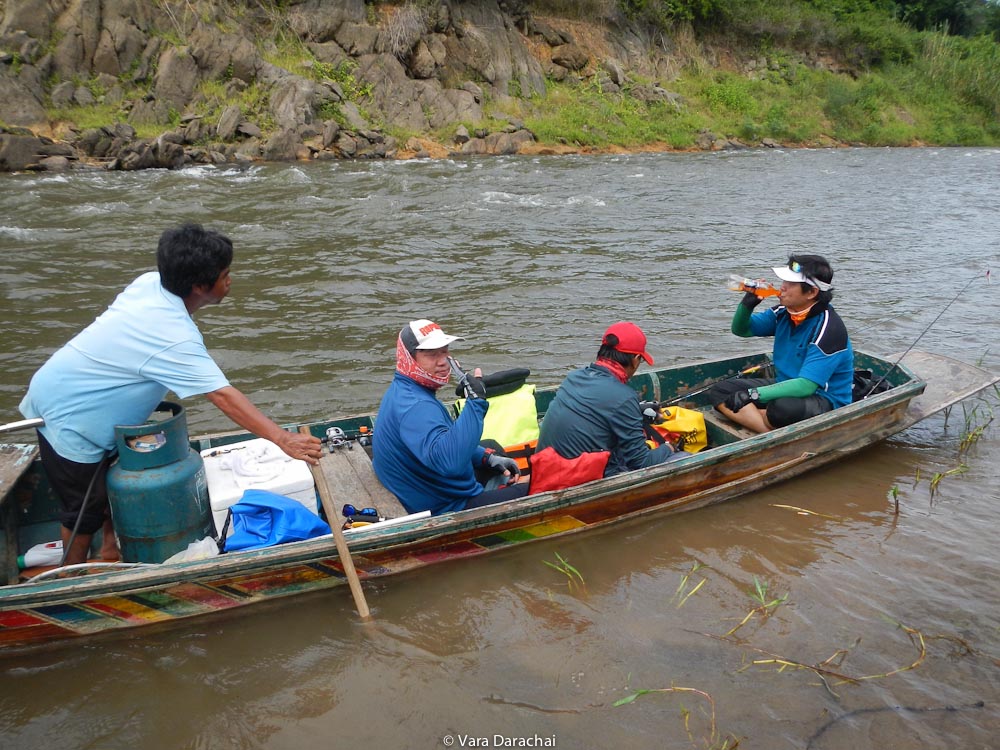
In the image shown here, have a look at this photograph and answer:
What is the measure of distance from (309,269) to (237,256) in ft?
4.94

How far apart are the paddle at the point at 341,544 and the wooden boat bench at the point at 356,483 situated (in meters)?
0.64

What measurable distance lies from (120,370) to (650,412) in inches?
157

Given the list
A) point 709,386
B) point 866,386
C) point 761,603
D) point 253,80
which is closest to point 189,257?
point 761,603

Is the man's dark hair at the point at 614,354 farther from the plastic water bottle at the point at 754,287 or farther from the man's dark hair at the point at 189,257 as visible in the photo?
the man's dark hair at the point at 189,257

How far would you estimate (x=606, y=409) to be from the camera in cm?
529

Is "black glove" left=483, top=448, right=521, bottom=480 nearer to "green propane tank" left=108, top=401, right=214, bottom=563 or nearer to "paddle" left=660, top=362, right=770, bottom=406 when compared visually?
"green propane tank" left=108, top=401, right=214, bottom=563

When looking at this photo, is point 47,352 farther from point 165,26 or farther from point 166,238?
point 165,26

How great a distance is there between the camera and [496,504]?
510cm

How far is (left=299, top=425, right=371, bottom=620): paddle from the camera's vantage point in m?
4.48

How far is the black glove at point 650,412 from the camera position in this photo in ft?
21.1

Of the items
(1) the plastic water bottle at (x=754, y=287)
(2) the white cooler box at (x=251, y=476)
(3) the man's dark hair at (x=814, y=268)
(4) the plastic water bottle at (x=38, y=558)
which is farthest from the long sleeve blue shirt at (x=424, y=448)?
(3) the man's dark hair at (x=814, y=268)

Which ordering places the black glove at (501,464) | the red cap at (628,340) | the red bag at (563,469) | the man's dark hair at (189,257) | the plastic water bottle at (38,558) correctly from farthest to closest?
the black glove at (501,464)
the red bag at (563,469)
the red cap at (628,340)
the plastic water bottle at (38,558)
the man's dark hair at (189,257)

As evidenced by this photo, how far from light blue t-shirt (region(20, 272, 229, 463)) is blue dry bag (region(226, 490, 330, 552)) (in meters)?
0.92

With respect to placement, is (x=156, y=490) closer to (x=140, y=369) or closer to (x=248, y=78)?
(x=140, y=369)
